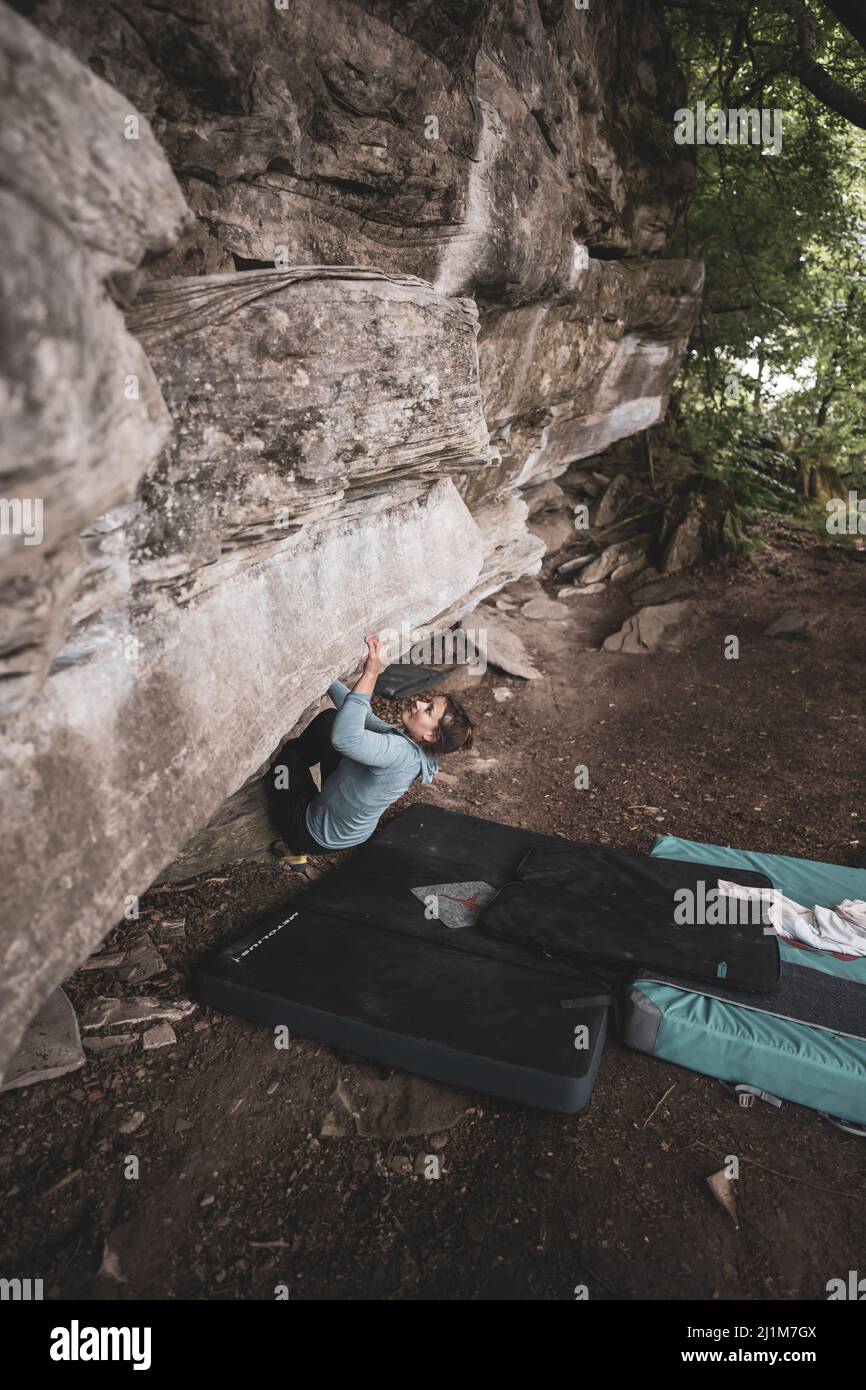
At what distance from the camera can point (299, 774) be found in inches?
246

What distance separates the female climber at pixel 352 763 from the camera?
5.08 metres

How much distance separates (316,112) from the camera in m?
4.28

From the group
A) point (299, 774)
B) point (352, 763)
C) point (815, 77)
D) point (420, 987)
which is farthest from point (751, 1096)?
point (815, 77)

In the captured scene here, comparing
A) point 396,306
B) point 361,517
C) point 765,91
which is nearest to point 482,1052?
point 361,517

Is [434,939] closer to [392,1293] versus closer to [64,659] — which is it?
[392,1293]

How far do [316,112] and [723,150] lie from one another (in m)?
8.34

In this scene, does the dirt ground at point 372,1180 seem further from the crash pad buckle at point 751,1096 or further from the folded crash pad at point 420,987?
the folded crash pad at point 420,987

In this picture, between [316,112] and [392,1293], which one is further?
[316,112]

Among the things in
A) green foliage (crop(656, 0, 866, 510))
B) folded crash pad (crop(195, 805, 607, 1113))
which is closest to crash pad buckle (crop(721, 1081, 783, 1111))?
folded crash pad (crop(195, 805, 607, 1113))

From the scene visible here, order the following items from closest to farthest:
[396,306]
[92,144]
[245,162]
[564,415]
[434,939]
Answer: [92,144] → [245,162] → [396,306] → [434,939] → [564,415]

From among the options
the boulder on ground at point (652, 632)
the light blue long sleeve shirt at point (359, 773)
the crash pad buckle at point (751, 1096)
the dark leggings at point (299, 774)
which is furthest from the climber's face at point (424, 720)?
the boulder on ground at point (652, 632)

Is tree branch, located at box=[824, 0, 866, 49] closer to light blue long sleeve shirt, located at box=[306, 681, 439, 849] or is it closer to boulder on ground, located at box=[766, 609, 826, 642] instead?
boulder on ground, located at box=[766, 609, 826, 642]

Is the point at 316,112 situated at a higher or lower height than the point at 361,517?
higher

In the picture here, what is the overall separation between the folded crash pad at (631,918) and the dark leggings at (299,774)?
1.66 m
